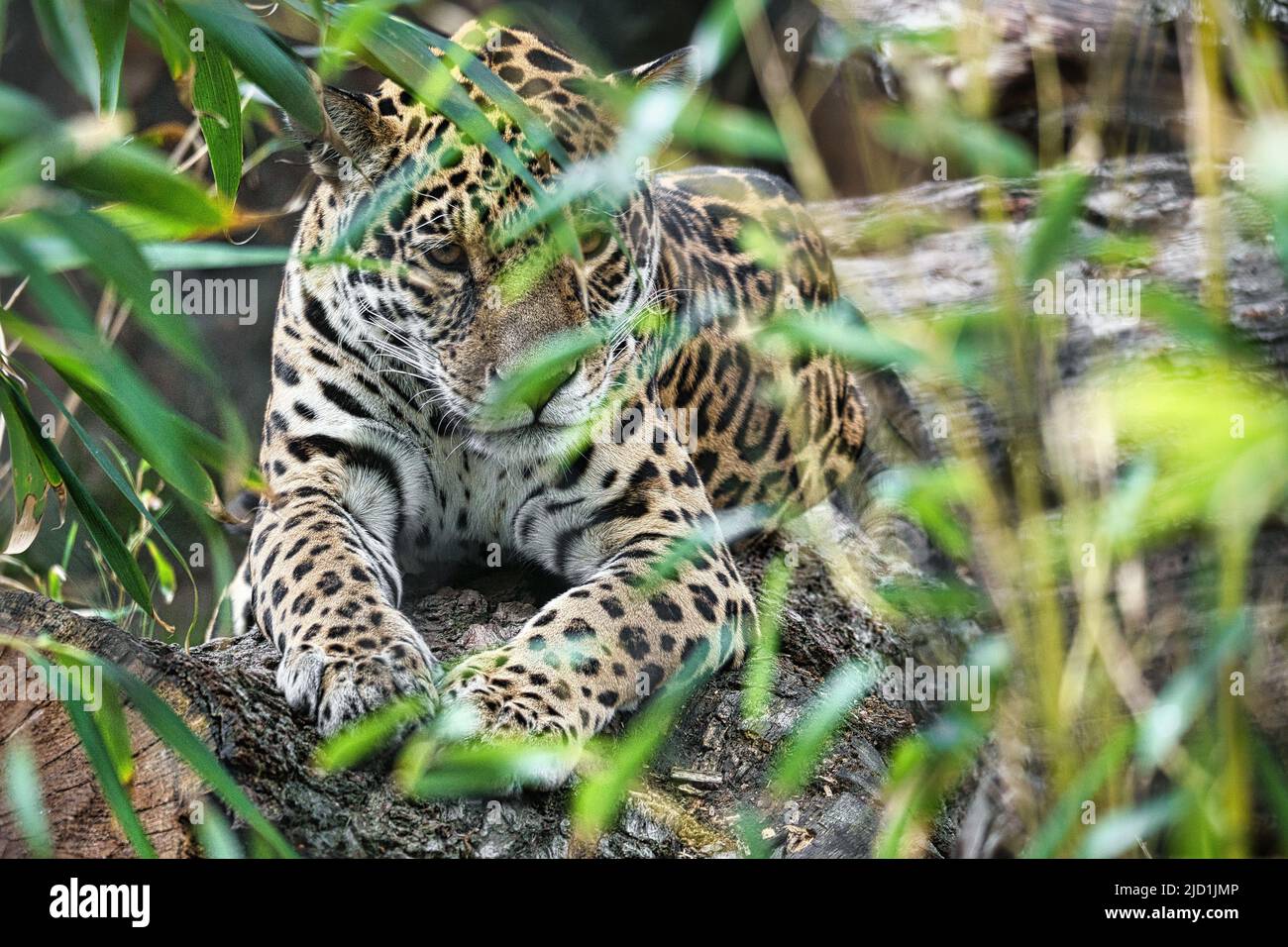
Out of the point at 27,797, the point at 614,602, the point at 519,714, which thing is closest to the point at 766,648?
the point at 614,602

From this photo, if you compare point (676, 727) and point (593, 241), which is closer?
point (676, 727)

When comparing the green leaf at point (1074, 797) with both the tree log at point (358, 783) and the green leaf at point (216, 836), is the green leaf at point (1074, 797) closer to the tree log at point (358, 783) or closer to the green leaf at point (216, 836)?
the tree log at point (358, 783)

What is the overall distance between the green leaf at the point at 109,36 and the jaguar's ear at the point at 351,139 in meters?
0.80

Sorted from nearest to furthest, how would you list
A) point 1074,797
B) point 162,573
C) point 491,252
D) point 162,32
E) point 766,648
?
point 162,32
point 1074,797
point 491,252
point 766,648
point 162,573

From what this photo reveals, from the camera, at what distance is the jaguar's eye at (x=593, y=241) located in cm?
295

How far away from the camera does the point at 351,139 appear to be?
114 inches

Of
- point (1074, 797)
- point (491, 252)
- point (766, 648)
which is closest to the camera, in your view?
point (1074, 797)

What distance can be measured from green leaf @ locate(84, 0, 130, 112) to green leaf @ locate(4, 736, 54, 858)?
1.06 m

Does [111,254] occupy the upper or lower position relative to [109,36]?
lower

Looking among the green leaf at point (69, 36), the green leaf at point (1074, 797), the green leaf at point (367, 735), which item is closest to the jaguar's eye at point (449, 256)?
the green leaf at point (69, 36)

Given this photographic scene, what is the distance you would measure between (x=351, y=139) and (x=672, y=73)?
30.6 inches

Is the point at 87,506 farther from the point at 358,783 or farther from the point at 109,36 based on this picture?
the point at 109,36

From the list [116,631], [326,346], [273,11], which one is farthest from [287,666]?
[273,11]

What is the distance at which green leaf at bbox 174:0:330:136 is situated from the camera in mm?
1844
